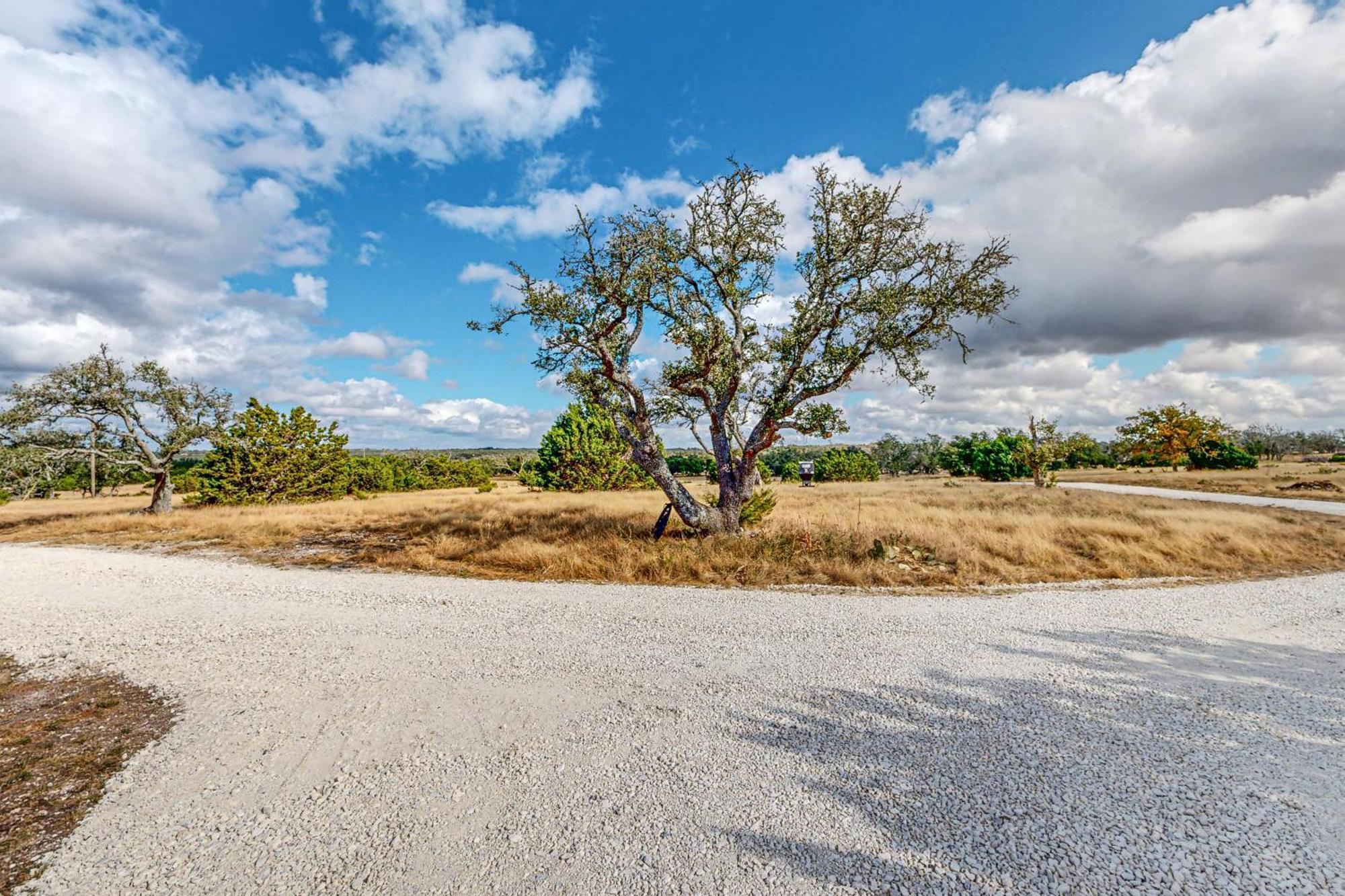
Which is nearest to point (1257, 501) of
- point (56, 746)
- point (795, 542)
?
point (795, 542)

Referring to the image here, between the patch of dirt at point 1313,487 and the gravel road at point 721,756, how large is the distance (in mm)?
33720

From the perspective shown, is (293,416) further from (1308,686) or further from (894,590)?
(1308,686)

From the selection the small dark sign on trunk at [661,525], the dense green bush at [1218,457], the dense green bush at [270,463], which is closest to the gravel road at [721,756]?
the small dark sign on trunk at [661,525]

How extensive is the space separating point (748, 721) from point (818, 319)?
32.2 feet

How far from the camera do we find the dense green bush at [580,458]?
36469mm

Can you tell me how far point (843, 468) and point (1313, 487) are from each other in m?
30.4

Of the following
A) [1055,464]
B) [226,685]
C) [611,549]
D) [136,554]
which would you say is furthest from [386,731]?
[1055,464]

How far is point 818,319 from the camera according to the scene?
12.3 m

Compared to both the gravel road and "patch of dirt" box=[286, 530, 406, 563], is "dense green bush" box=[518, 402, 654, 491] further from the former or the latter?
the gravel road

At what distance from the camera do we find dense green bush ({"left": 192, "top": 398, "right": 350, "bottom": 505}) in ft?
94.6

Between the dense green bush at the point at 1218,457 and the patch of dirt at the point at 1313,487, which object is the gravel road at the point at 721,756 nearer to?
the patch of dirt at the point at 1313,487

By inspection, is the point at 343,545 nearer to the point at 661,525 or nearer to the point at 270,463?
the point at 661,525

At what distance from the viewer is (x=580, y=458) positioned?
36.5m

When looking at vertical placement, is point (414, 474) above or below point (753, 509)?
above
